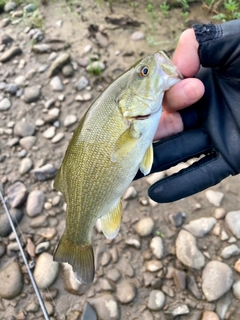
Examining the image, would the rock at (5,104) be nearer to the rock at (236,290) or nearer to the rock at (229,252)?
the rock at (229,252)

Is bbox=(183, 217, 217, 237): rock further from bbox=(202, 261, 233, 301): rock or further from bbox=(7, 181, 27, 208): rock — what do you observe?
bbox=(7, 181, 27, 208): rock

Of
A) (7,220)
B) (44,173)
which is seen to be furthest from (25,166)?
(7,220)

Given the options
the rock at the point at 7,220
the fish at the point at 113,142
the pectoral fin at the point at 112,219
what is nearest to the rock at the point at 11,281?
the rock at the point at 7,220

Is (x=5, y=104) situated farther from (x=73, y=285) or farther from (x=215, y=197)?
(x=215, y=197)

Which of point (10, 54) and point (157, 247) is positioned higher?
point (10, 54)

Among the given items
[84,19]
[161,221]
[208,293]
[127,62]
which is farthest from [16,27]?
[208,293]

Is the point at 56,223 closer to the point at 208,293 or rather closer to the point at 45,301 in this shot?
the point at 45,301
